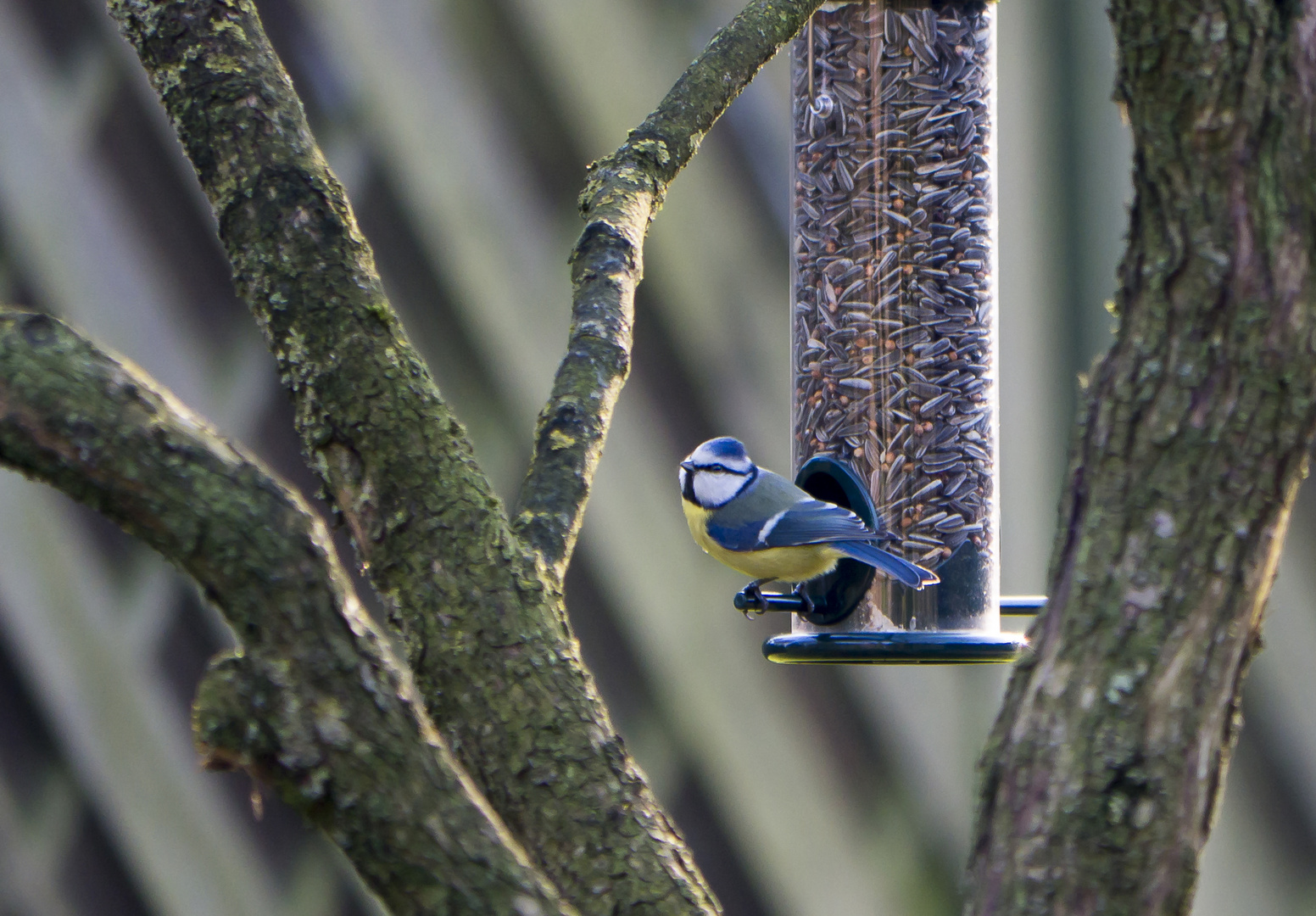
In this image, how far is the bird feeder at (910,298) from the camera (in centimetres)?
139

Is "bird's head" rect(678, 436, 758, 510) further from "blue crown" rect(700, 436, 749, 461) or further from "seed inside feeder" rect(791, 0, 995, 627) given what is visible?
"seed inside feeder" rect(791, 0, 995, 627)

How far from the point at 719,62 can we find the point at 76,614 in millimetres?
1157

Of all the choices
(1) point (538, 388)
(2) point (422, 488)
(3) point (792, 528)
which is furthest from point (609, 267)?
(1) point (538, 388)

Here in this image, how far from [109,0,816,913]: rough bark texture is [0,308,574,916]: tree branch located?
15 cm

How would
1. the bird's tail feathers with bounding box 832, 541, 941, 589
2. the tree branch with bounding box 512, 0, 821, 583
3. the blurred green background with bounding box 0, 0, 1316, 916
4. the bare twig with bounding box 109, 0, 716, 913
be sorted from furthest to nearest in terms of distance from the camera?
the blurred green background with bounding box 0, 0, 1316, 916 → the bird's tail feathers with bounding box 832, 541, 941, 589 → the tree branch with bounding box 512, 0, 821, 583 → the bare twig with bounding box 109, 0, 716, 913

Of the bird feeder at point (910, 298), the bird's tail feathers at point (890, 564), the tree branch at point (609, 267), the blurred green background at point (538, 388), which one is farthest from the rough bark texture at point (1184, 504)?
the blurred green background at point (538, 388)

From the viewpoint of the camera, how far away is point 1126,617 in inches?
20.4

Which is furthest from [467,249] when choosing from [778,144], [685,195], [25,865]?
[25,865]

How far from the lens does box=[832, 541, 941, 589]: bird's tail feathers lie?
125 centimetres

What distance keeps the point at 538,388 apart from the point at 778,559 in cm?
56

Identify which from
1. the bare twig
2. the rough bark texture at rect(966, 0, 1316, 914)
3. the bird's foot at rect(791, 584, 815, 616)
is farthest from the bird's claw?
the rough bark texture at rect(966, 0, 1316, 914)

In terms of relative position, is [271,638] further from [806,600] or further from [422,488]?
[806,600]

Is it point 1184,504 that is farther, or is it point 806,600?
point 806,600

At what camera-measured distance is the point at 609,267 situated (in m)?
1.00
